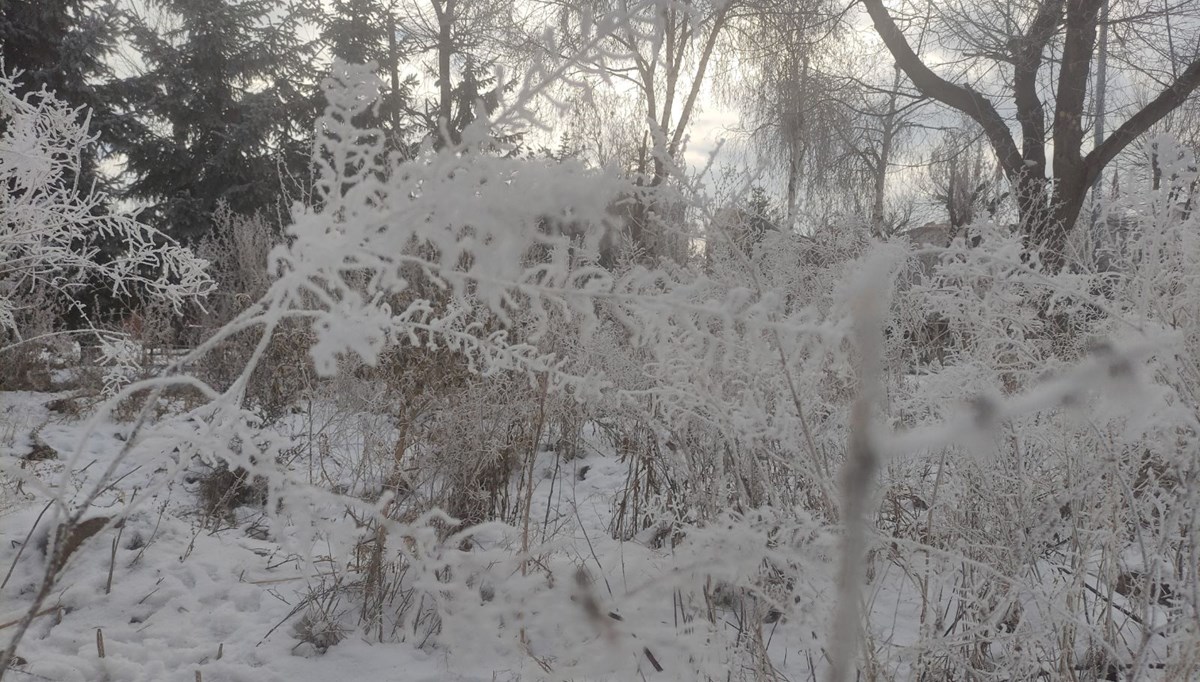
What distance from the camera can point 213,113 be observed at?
1312 centimetres

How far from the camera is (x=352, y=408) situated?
367 cm

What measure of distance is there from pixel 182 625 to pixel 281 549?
2.02ft

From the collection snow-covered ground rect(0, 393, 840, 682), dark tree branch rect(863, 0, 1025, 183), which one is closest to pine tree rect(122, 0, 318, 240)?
dark tree branch rect(863, 0, 1025, 183)

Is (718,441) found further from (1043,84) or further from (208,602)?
(1043,84)

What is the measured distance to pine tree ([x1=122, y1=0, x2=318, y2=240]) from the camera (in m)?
12.3

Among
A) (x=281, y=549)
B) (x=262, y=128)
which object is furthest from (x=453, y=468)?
(x=262, y=128)

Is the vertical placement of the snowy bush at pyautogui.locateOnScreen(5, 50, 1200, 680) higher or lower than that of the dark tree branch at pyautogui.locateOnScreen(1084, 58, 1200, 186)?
lower

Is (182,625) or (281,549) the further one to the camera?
(281,549)

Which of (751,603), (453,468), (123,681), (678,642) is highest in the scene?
(678,642)

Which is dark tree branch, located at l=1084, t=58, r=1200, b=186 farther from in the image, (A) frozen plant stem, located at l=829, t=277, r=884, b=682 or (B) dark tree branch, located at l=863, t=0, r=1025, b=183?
(A) frozen plant stem, located at l=829, t=277, r=884, b=682

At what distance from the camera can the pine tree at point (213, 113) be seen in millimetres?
12328

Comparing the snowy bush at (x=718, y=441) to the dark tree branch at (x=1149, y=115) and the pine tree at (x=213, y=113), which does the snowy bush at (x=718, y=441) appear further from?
the pine tree at (x=213, y=113)

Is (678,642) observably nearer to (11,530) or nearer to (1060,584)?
(1060,584)

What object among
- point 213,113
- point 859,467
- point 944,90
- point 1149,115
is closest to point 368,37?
point 213,113
